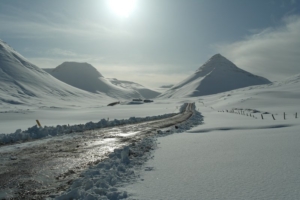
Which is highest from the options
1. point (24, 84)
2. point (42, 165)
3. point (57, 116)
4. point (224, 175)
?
point (24, 84)

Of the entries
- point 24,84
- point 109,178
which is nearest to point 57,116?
point 109,178

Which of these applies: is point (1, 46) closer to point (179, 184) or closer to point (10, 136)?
point (10, 136)

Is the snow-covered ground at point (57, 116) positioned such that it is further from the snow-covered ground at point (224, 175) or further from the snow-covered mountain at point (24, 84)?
the snow-covered mountain at point (24, 84)

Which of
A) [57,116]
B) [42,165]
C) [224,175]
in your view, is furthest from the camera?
[57,116]

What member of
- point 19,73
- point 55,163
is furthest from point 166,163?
point 19,73

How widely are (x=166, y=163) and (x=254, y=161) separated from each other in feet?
10.8

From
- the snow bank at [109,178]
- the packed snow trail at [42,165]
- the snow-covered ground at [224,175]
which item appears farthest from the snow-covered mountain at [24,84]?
the snow-covered ground at [224,175]

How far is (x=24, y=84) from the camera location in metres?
156

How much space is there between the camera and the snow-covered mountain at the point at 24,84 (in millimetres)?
131863

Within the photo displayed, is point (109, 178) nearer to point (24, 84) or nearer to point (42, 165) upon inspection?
point (42, 165)

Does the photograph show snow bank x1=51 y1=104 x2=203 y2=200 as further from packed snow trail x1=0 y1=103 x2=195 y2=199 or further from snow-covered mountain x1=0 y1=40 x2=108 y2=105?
snow-covered mountain x1=0 y1=40 x2=108 y2=105

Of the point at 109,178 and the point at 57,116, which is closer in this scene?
the point at 109,178

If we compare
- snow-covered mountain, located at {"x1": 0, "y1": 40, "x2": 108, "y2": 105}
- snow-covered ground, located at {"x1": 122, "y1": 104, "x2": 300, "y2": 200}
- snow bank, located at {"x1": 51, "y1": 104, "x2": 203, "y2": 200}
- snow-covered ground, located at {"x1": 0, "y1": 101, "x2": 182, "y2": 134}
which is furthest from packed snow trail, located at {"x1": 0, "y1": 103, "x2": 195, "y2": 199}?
snow-covered mountain, located at {"x1": 0, "y1": 40, "x2": 108, "y2": 105}

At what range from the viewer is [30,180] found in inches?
320
